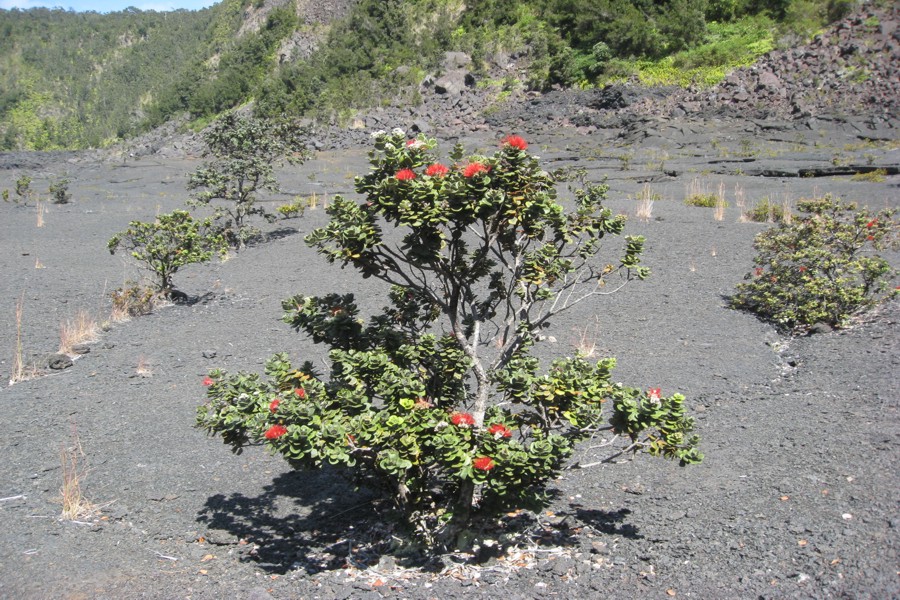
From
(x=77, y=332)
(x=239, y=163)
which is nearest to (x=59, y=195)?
(x=239, y=163)

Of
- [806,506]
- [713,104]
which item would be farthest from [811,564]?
[713,104]

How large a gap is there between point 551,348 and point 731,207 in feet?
32.3

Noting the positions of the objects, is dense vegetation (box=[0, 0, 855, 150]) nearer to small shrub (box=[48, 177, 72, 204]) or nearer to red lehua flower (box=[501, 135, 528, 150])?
small shrub (box=[48, 177, 72, 204])

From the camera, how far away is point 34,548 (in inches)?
156

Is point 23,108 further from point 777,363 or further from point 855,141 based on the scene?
point 777,363

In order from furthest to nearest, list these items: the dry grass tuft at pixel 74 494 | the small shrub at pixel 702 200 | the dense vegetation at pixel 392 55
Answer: the dense vegetation at pixel 392 55, the small shrub at pixel 702 200, the dry grass tuft at pixel 74 494

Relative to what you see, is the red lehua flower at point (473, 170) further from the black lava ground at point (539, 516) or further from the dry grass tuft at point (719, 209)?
the dry grass tuft at point (719, 209)

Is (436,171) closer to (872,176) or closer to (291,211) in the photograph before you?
(291,211)

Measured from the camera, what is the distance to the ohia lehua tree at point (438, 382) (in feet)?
11.4

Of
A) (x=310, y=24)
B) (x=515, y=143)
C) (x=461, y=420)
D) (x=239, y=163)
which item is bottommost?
(x=461, y=420)

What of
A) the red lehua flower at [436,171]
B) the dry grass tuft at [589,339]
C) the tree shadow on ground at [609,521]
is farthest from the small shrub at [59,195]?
the tree shadow on ground at [609,521]

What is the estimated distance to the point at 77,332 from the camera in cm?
802

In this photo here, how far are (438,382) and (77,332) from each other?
543cm

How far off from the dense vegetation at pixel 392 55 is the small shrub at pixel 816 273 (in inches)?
704
